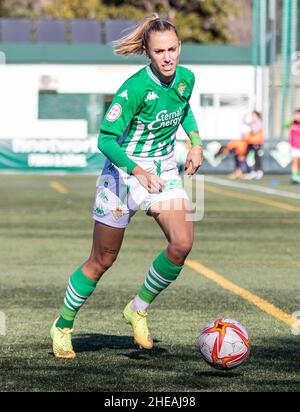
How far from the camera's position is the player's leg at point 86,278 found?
7.87 meters

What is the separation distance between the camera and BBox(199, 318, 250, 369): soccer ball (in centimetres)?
721

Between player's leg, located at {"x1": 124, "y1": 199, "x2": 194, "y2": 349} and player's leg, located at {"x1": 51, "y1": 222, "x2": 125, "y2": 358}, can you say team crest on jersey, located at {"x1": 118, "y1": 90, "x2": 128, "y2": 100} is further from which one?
player's leg, located at {"x1": 51, "y1": 222, "x2": 125, "y2": 358}

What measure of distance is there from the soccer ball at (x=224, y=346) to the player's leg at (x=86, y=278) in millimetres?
847

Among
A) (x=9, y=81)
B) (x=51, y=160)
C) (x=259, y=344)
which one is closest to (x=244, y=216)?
(x=259, y=344)

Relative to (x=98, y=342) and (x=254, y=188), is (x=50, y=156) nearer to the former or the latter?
(x=254, y=188)

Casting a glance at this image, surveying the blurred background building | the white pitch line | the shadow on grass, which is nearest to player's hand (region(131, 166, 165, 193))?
the shadow on grass

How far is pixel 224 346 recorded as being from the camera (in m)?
7.25

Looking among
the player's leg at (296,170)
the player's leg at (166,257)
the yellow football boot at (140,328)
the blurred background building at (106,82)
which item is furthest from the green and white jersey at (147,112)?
the blurred background building at (106,82)

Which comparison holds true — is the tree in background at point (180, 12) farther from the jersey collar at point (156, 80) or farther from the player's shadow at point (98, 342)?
the jersey collar at point (156, 80)

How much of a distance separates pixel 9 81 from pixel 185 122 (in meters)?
35.6

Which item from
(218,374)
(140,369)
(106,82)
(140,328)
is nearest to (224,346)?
(218,374)

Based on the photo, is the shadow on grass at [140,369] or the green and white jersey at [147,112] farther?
the green and white jersey at [147,112]

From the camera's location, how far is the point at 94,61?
44312 mm
